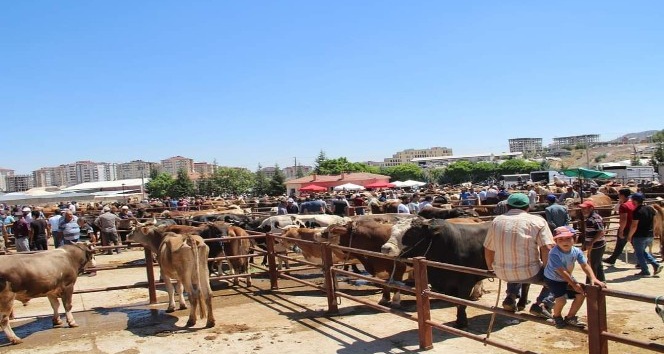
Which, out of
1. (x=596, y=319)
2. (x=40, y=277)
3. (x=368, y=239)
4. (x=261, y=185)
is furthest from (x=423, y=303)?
(x=261, y=185)

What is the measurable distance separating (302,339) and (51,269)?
429 centimetres

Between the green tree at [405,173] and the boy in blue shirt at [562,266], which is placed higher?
the boy in blue shirt at [562,266]

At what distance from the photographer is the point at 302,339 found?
7.24m

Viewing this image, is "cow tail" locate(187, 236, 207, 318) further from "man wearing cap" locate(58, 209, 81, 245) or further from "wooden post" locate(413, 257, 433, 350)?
"man wearing cap" locate(58, 209, 81, 245)

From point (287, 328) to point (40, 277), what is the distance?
154 inches

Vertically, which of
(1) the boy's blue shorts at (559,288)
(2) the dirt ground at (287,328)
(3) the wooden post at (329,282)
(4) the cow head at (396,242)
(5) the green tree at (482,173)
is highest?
(4) the cow head at (396,242)

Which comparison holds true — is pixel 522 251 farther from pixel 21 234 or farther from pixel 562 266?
pixel 21 234

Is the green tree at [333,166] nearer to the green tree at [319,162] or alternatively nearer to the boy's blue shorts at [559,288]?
the green tree at [319,162]

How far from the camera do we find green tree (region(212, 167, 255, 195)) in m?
92.0

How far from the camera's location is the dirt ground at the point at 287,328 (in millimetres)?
6719

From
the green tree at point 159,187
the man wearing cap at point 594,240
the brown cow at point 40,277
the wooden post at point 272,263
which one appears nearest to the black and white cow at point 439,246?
the man wearing cap at point 594,240

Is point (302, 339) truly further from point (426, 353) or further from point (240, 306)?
point (240, 306)

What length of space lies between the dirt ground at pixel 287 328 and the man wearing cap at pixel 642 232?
44 cm

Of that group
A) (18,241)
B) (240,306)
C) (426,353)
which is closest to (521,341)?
(426,353)
